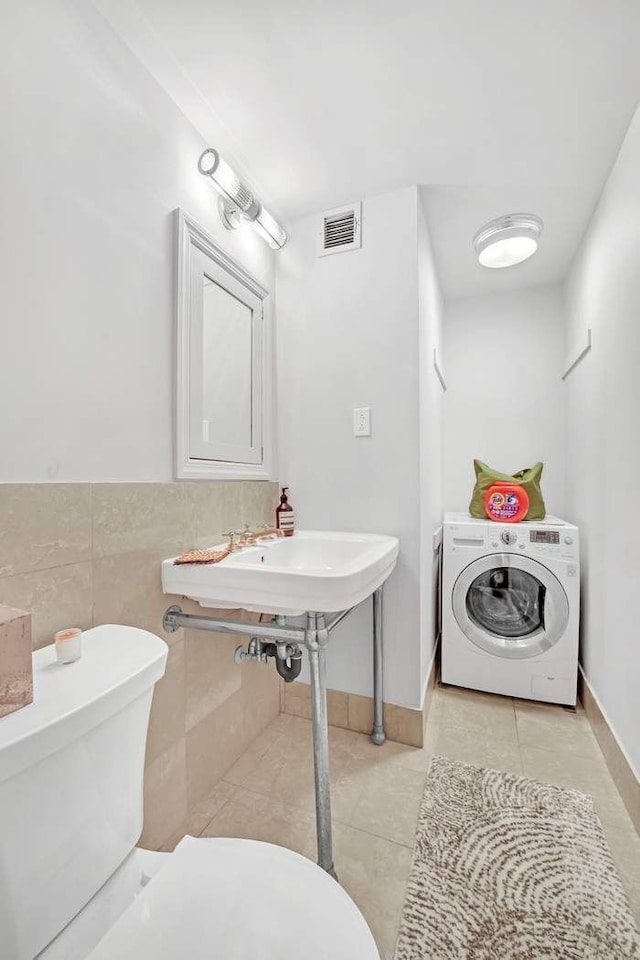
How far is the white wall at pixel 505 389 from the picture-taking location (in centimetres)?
270

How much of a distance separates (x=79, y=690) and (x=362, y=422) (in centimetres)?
136

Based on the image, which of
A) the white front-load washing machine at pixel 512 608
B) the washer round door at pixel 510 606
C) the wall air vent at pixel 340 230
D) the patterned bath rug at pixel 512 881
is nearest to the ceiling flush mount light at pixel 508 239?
the wall air vent at pixel 340 230

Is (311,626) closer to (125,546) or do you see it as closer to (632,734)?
(125,546)

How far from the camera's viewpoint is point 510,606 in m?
2.12

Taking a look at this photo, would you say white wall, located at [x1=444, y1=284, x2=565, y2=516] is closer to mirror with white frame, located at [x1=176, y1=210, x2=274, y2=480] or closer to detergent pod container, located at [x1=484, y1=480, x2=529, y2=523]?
detergent pod container, located at [x1=484, y1=480, x2=529, y2=523]

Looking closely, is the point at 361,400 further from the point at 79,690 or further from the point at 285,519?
the point at 79,690

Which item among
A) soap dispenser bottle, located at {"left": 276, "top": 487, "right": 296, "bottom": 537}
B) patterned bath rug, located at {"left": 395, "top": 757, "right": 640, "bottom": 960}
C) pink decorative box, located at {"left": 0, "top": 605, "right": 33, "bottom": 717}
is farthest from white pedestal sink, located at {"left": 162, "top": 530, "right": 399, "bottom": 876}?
pink decorative box, located at {"left": 0, "top": 605, "right": 33, "bottom": 717}

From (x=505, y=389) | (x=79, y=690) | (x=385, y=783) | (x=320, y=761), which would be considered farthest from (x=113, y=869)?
(x=505, y=389)

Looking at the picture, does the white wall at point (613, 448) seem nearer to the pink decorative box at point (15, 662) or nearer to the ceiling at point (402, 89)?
the ceiling at point (402, 89)

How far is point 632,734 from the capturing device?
1.35 metres

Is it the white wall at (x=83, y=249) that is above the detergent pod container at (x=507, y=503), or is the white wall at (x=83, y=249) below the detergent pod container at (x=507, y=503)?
above

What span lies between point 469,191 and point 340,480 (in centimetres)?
136

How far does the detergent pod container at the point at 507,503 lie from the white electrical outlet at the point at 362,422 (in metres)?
0.94

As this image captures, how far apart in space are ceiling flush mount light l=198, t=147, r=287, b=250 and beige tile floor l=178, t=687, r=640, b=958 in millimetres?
2044
